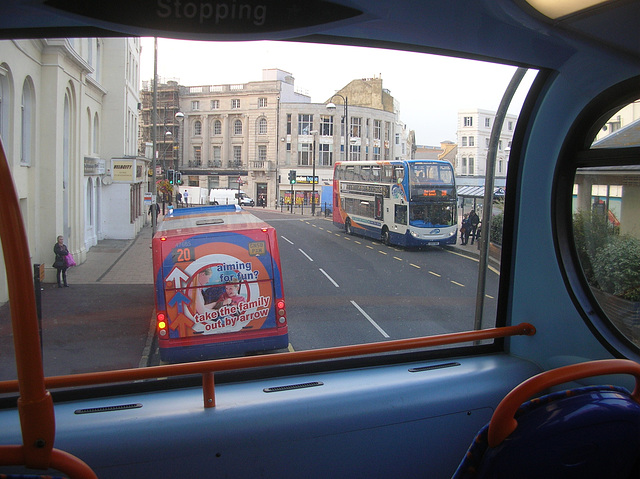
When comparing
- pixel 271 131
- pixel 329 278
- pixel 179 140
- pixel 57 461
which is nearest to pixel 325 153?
pixel 271 131

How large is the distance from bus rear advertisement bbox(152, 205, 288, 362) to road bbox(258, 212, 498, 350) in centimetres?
19

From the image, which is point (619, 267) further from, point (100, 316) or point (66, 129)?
point (66, 129)

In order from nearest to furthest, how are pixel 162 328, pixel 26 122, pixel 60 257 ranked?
1. pixel 26 122
2. pixel 60 257
3. pixel 162 328

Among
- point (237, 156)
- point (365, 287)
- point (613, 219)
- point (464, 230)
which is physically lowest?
point (365, 287)

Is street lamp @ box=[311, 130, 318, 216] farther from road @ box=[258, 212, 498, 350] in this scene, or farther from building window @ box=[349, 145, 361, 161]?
building window @ box=[349, 145, 361, 161]

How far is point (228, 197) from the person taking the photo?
3016 mm

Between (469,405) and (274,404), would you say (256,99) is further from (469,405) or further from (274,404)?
(469,405)

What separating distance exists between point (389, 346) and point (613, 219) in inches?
48.5

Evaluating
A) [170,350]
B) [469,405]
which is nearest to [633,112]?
[469,405]

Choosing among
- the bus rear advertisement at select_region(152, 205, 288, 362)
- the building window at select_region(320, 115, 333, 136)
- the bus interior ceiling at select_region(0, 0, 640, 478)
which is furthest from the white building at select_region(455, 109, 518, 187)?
the bus rear advertisement at select_region(152, 205, 288, 362)

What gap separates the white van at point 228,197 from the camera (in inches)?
118

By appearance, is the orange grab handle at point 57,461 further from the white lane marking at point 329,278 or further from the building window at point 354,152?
the building window at point 354,152

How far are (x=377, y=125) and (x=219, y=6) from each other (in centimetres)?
183

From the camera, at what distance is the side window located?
2.36 meters
